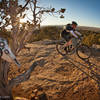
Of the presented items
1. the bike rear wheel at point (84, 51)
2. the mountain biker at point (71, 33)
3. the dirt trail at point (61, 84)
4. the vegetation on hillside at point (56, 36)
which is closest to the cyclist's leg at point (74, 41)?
the mountain biker at point (71, 33)

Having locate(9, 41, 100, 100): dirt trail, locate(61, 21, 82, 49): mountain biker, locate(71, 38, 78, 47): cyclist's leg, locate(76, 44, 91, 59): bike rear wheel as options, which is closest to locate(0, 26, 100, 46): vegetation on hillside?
locate(9, 41, 100, 100): dirt trail

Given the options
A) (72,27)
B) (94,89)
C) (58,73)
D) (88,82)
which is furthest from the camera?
(72,27)

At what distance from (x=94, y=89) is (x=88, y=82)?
0.31m

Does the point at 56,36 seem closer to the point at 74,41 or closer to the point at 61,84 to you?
the point at 74,41

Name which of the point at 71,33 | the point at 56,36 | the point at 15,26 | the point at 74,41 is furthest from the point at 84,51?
the point at 56,36

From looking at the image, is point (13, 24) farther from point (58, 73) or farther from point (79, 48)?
point (79, 48)

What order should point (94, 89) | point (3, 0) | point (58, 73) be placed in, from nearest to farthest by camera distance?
point (3, 0)
point (94, 89)
point (58, 73)

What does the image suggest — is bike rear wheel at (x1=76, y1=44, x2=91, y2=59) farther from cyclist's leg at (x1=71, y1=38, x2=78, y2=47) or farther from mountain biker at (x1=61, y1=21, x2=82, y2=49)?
mountain biker at (x1=61, y1=21, x2=82, y2=49)

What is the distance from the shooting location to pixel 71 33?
4520 mm

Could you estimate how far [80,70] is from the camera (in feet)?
11.8

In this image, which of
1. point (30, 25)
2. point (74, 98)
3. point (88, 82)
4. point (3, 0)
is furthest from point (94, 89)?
point (3, 0)

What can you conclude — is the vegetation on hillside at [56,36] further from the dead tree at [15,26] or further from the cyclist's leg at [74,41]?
the cyclist's leg at [74,41]

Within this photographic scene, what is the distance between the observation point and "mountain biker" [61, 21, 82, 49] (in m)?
4.48

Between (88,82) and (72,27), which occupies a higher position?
(72,27)
